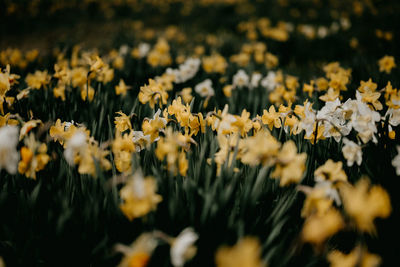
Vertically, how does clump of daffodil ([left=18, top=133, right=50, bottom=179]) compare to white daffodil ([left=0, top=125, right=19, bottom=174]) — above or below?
below

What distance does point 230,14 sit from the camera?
7332mm

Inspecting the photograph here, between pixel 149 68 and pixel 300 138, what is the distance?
7.60 feet

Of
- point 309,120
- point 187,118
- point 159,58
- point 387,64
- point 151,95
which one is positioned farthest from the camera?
point 159,58

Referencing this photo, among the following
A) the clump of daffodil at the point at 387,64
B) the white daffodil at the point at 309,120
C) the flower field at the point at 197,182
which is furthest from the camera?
the clump of daffodil at the point at 387,64

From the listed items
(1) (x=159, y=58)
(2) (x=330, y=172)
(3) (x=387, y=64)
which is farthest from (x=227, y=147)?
(3) (x=387, y=64)

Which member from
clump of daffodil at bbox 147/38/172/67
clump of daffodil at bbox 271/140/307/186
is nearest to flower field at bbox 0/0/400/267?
clump of daffodil at bbox 271/140/307/186

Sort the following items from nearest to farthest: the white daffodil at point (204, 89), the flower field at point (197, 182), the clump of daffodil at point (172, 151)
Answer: the flower field at point (197, 182), the clump of daffodil at point (172, 151), the white daffodil at point (204, 89)

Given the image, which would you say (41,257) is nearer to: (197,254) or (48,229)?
(48,229)

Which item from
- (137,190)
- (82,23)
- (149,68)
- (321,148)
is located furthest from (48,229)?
(82,23)

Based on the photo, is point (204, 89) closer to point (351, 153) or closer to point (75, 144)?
point (351, 153)

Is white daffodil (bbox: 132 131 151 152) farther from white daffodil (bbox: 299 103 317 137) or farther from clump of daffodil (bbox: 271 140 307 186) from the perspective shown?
white daffodil (bbox: 299 103 317 137)

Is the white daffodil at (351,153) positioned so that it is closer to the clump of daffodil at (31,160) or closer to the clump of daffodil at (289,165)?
the clump of daffodil at (289,165)

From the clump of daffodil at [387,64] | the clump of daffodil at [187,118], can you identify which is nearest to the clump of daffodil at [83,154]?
the clump of daffodil at [187,118]

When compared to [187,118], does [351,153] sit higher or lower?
lower
